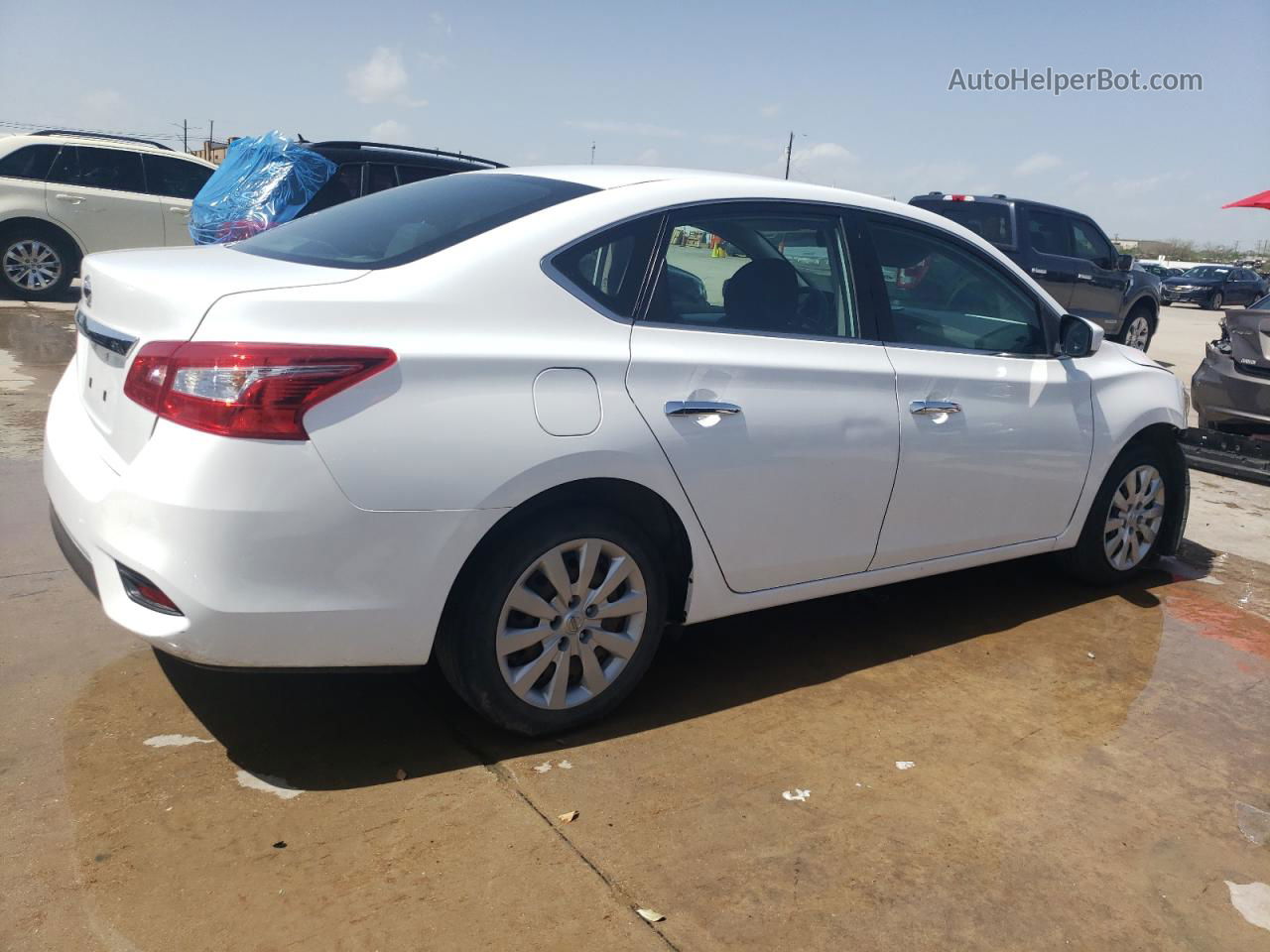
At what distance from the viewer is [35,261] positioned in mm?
11789

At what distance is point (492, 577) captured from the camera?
290cm

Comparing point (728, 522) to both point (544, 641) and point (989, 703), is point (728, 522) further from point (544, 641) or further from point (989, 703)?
point (989, 703)

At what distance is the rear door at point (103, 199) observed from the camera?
11.7 meters

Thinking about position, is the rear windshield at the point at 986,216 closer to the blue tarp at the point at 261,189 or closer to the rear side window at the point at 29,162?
the blue tarp at the point at 261,189

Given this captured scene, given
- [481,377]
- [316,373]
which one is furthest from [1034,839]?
[316,373]

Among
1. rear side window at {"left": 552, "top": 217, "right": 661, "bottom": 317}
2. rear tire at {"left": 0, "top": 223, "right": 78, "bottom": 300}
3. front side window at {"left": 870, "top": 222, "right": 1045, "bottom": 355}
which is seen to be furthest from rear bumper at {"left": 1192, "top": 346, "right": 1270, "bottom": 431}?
rear tire at {"left": 0, "top": 223, "right": 78, "bottom": 300}

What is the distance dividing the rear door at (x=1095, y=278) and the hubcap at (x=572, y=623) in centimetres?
1104

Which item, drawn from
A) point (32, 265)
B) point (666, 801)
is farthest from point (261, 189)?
point (666, 801)

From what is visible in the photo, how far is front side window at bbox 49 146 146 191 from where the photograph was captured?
461 inches

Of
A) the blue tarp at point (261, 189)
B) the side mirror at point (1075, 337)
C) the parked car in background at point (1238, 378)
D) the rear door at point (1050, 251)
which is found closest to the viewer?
the side mirror at point (1075, 337)

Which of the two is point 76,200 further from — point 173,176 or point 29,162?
point 173,176

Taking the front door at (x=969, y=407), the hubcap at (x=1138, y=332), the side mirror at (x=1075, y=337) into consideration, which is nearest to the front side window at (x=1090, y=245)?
the hubcap at (x=1138, y=332)

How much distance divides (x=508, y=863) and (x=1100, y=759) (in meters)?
1.94

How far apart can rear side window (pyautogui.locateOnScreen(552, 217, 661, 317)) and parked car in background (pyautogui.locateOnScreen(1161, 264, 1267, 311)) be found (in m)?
34.8
